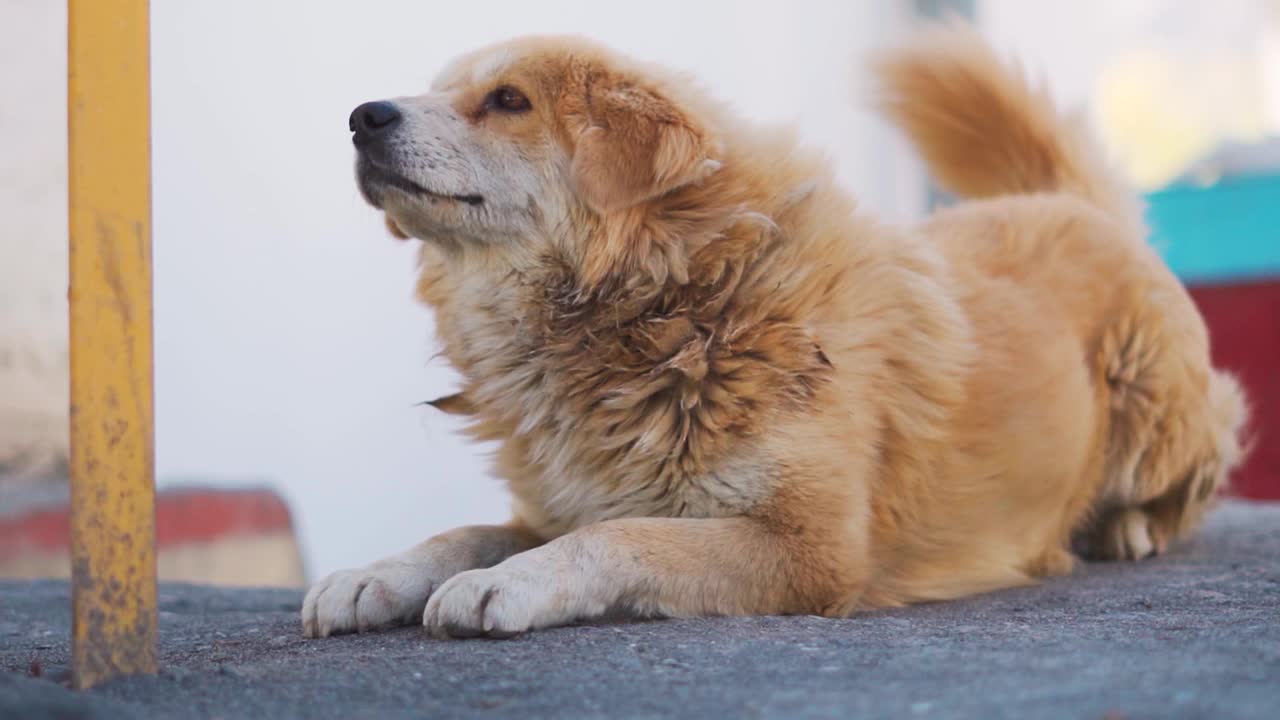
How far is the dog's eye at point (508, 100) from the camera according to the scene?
2762mm

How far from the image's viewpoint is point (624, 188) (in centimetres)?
260

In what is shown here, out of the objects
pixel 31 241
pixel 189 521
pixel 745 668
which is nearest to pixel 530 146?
pixel 745 668

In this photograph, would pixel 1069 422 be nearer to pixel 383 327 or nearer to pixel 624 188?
pixel 624 188

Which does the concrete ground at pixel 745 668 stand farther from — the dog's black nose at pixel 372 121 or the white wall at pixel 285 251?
the white wall at pixel 285 251

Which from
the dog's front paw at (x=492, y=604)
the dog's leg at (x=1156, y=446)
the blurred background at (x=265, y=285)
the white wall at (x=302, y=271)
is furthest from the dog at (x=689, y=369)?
the white wall at (x=302, y=271)

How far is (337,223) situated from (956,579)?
2.91 meters

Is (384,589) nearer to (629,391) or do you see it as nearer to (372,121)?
(629,391)

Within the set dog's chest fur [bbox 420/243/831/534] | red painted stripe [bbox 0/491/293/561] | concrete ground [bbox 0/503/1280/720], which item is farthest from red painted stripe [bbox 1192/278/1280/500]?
dog's chest fur [bbox 420/243/831/534]

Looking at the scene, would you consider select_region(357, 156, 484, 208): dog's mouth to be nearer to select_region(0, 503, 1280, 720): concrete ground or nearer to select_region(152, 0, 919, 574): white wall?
select_region(0, 503, 1280, 720): concrete ground

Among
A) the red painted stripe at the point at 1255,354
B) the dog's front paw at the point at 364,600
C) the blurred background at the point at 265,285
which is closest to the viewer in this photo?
the dog's front paw at the point at 364,600

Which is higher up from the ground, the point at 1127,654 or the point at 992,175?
the point at 992,175

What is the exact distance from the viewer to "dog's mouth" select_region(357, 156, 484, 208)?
2.67 metres

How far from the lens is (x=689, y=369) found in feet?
8.12

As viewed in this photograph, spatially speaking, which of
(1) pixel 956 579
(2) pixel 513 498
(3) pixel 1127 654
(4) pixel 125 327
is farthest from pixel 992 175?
(4) pixel 125 327
